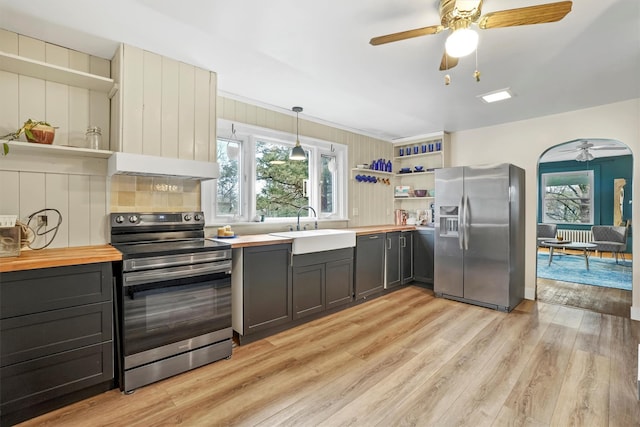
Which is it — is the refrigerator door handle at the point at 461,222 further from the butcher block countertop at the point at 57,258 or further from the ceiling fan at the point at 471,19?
the butcher block countertop at the point at 57,258

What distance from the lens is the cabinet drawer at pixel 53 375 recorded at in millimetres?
1675

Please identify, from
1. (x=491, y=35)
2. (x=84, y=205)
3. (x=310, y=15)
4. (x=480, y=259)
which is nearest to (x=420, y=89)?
(x=491, y=35)

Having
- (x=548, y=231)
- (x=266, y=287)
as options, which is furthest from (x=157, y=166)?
(x=548, y=231)

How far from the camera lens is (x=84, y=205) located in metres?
2.34

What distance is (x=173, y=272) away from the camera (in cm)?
217

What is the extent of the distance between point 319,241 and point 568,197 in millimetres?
8181

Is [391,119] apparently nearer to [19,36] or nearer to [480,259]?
[480,259]

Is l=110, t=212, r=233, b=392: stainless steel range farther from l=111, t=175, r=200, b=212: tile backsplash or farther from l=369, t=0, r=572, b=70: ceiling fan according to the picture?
l=369, t=0, r=572, b=70: ceiling fan

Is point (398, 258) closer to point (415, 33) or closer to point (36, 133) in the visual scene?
point (415, 33)

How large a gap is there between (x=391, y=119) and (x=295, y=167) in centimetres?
146

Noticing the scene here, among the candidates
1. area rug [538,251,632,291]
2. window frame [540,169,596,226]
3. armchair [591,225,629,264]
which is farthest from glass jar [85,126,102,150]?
window frame [540,169,596,226]

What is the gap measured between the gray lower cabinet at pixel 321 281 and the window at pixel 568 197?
7591 millimetres

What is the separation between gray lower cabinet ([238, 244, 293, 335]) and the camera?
2.67 meters

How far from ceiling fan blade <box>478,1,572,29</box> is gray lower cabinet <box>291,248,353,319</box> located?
90.7 inches
